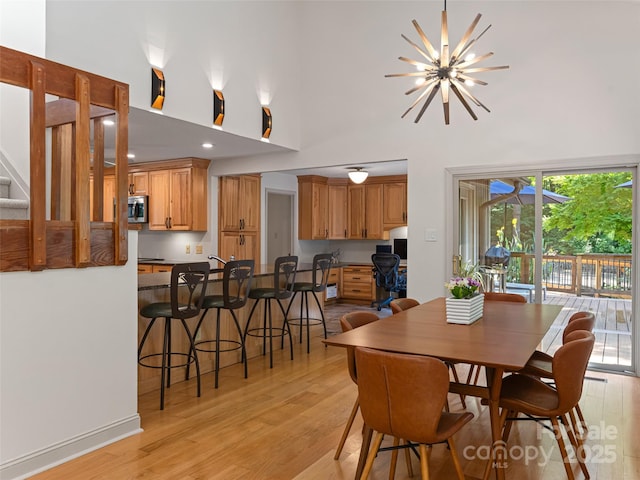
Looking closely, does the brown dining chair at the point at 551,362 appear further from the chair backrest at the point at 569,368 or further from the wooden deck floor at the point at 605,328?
the wooden deck floor at the point at 605,328

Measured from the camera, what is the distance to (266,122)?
18.2 ft

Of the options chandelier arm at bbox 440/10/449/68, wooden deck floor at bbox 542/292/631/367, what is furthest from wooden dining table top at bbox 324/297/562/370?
chandelier arm at bbox 440/10/449/68

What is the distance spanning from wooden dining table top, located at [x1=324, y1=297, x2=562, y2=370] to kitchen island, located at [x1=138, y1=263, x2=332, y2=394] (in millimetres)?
1910

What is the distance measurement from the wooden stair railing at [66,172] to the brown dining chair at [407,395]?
1.77m

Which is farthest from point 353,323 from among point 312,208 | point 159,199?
point 312,208

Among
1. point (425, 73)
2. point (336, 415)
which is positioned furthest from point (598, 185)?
point (336, 415)

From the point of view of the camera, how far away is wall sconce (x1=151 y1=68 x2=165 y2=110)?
4160 millimetres

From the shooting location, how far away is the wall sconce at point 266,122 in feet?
18.2

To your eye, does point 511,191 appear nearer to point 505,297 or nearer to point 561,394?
point 505,297

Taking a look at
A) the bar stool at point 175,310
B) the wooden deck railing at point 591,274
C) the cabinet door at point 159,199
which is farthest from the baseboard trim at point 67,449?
the wooden deck railing at point 591,274

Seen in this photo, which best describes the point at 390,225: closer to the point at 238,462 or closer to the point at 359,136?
the point at 359,136

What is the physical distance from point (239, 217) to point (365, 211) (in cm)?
273

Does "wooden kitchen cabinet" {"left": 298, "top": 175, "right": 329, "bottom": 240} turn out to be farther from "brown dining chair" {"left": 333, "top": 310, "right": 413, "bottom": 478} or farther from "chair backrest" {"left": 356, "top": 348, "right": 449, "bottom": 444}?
"chair backrest" {"left": 356, "top": 348, "right": 449, "bottom": 444}

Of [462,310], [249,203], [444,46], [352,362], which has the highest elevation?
[444,46]
